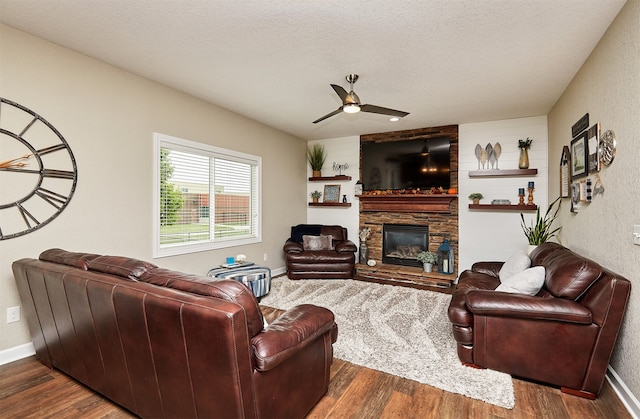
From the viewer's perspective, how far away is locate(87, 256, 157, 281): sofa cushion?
68.1 inches

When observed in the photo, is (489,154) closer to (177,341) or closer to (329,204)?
(329,204)

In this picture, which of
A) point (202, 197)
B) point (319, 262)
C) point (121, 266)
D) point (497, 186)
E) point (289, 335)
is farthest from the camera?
point (319, 262)

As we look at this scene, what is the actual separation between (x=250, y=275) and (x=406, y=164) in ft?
11.3

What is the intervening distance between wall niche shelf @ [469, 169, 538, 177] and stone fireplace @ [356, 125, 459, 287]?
1.15ft

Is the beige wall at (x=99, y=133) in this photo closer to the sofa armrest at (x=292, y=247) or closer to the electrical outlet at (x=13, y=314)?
the electrical outlet at (x=13, y=314)

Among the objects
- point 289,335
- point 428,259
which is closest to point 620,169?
point 289,335

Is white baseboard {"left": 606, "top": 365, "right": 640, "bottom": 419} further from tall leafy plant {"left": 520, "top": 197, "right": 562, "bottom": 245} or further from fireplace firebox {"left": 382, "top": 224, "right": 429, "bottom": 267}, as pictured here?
fireplace firebox {"left": 382, "top": 224, "right": 429, "bottom": 267}

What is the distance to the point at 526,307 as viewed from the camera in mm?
2129

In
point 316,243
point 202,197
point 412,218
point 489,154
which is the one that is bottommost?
point 316,243

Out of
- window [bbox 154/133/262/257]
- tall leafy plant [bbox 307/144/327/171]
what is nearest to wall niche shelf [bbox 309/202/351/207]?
tall leafy plant [bbox 307/144/327/171]

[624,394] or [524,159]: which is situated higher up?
[524,159]

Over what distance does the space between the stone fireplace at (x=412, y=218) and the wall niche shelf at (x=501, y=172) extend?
0.35 metres

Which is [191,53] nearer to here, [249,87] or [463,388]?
[249,87]

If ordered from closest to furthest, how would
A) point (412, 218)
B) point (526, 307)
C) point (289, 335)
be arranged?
point (289, 335) → point (526, 307) → point (412, 218)
